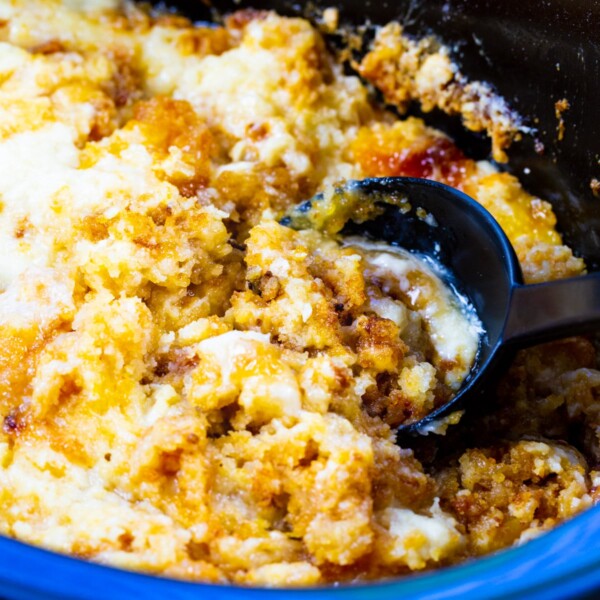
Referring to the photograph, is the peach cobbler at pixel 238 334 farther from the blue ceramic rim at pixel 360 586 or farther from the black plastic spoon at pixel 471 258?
the blue ceramic rim at pixel 360 586

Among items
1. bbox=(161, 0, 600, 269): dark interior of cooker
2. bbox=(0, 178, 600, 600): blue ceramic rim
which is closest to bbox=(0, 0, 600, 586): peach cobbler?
bbox=(161, 0, 600, 269): dark interior of cooker

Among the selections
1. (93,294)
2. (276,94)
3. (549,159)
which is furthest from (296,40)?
(93,294)

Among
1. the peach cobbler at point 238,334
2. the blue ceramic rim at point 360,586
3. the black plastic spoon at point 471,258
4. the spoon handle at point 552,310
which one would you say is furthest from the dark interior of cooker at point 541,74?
the blue ceramic rim at point 360,586

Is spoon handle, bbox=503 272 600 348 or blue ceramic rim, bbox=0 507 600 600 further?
spoon handle, bbox=503 272 600 348

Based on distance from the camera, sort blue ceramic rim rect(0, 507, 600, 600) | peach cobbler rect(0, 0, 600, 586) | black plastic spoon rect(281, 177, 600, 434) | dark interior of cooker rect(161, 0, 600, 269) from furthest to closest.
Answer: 1. dark interior of cooker rect(161, 0, 600, 269)
2. black plastic spoon rect(281, 177, 600, 434)
3. peach cobbler rect(0, 0, 600, 586)
4. blue ceramic rim rect(0, 507, 600, 600)

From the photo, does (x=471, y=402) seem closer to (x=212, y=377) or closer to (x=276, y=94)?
(x=212, y=377)

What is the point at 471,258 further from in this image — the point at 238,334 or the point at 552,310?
the point at 238,334

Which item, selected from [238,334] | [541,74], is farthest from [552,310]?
[541,74]

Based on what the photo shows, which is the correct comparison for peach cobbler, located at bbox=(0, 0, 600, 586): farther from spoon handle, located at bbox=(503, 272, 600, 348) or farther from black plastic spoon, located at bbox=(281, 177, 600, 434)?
spoon handle, located at bbox=(503, 272, 600, 348)

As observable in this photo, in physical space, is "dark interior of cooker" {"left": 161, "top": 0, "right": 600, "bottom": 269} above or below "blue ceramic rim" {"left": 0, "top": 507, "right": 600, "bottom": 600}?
above

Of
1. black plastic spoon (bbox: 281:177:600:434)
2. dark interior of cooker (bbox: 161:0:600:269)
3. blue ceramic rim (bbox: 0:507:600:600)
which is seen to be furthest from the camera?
dark interior of cooker (bbox: 161:0:600:269)
